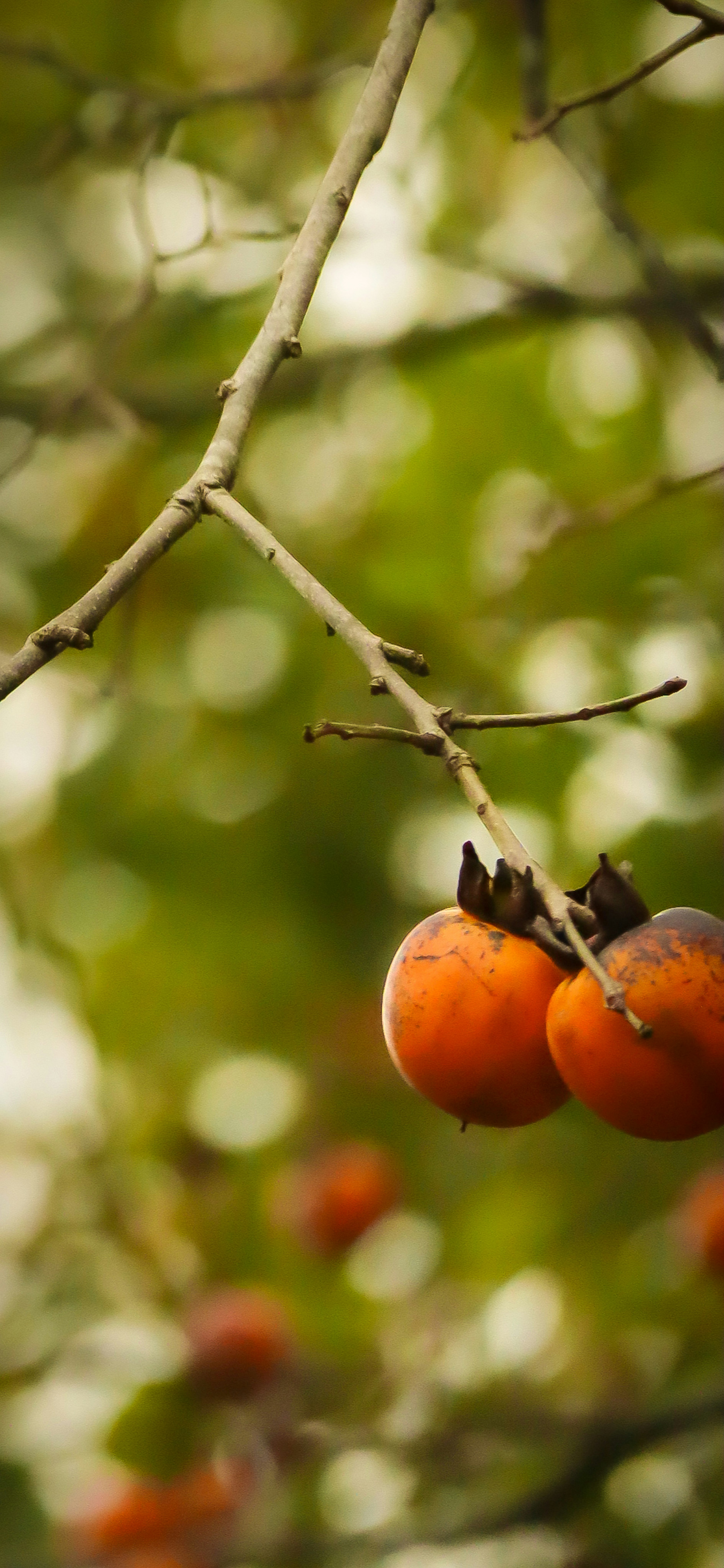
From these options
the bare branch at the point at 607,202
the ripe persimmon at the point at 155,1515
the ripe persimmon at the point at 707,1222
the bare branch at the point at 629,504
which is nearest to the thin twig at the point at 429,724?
the bare branch at the point at 629,504

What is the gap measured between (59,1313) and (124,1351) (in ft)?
0.98

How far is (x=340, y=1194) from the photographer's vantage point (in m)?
4.19

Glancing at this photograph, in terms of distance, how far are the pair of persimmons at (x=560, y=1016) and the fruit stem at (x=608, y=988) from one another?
0.23 ft

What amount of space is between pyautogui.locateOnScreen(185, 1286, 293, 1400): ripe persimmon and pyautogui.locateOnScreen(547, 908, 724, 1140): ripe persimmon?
10.2 ft

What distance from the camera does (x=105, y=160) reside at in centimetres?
372

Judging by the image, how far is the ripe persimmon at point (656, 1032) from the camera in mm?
1096

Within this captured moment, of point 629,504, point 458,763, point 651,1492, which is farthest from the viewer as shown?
point 651,1492

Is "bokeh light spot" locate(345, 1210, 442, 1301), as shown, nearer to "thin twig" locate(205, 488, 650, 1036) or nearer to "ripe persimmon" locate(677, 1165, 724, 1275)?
"ripe persimmon" locate(677, 1165, 724, 1275)

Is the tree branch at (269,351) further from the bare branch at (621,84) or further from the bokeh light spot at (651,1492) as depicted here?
the bokeh light spot at (651,1492)

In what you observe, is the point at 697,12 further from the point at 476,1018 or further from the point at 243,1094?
the point at 243,1094

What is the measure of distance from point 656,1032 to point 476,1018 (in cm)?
17

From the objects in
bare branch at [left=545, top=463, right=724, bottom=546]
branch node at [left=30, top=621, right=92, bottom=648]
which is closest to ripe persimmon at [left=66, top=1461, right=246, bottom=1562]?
bare branch at [left=545, top=463, right=724, bottom=546]

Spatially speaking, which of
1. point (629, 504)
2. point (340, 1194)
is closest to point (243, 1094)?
point (340, 1194)

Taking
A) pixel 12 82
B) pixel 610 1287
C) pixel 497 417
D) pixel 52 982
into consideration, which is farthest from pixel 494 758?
pixel 12 82
